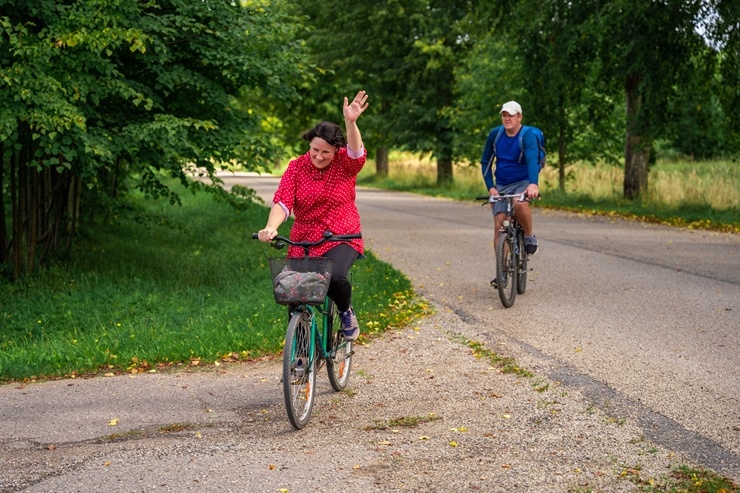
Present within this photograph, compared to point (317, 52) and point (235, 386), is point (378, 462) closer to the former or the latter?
point (235, 386)

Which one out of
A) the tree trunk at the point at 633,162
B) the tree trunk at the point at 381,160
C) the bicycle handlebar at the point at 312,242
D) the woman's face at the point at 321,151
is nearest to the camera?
the bicycle handlebar at the point at 312,242

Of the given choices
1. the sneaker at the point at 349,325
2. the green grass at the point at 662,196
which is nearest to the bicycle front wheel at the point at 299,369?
the sneaker at the point at 349,325

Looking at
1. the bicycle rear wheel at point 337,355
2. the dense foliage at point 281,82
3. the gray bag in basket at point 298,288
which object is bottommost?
the bicycle rear wheel at point 337,355

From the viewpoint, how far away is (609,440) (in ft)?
17.4

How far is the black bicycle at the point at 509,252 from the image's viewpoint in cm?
972

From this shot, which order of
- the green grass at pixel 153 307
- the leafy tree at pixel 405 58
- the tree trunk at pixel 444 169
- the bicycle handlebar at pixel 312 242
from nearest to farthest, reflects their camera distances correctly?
the bicycle handlebar at pixel 312 242, the green grass at pixel 153 307, the leafy tree at pixel 405 58, the tree trunk at pixel 444 169

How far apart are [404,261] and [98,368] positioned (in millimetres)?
6807

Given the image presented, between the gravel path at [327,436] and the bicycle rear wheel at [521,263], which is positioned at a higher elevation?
the bicycle rear wheel at [521,263]

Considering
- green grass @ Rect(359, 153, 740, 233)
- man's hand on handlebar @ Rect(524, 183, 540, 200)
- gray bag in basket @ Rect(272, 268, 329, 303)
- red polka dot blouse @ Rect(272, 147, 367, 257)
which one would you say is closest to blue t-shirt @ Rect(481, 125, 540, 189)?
man's hand on handlebar @ Rect(524, 183, 540, 200)

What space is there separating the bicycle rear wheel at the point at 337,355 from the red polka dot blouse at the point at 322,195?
0.50 m

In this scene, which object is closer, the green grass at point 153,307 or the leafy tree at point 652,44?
the green grass at point 153,307

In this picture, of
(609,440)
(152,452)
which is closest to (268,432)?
(152,452)

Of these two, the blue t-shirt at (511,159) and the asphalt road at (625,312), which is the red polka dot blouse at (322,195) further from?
the blue t-shirt at (511,159)

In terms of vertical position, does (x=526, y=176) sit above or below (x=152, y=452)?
above
